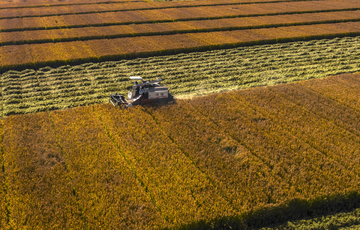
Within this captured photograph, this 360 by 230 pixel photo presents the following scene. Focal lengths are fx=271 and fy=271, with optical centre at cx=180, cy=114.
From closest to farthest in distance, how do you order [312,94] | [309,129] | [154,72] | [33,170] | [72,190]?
[72,190], [33,170], [309,129], [312,94], [154,72]

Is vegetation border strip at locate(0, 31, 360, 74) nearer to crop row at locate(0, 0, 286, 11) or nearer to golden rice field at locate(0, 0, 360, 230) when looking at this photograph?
golden rice field at locate(0, 0, 360, 230)

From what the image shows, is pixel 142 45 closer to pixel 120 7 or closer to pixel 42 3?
pixel 120 7

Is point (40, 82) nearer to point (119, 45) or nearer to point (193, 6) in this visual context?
point (119, 45)

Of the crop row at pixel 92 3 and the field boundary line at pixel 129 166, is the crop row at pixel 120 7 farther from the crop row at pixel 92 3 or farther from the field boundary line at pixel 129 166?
the field boundary line at pixel 129 166

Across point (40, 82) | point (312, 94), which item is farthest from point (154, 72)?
point (312, 94)

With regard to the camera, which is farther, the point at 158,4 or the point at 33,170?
the point at 158,4
